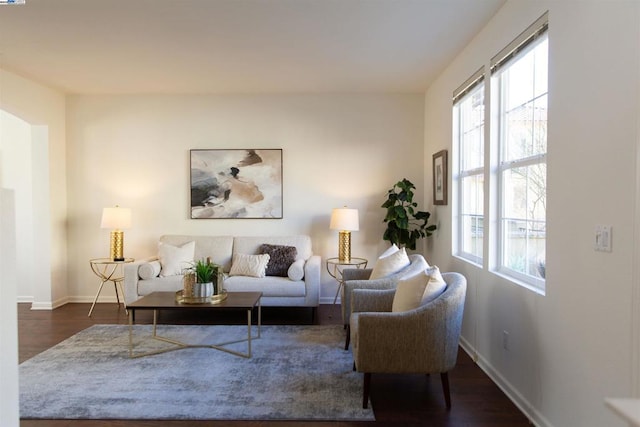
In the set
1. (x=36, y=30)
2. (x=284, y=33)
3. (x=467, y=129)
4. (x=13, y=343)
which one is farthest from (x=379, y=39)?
(x=13, y=343)

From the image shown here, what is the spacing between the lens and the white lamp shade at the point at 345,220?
4746mm

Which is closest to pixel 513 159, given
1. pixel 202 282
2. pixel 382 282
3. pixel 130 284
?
pixel 382 282

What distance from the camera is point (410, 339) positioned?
247cm

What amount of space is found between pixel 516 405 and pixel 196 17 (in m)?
3.60

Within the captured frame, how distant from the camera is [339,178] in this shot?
5.29 meters

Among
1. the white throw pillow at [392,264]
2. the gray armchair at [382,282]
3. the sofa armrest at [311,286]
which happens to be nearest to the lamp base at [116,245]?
the sofa armrest at [311,286]

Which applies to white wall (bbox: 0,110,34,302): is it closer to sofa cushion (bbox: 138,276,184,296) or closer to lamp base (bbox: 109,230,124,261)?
lamp base (bbox: 109,230,124,261)

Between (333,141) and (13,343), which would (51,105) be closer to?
(333,141)

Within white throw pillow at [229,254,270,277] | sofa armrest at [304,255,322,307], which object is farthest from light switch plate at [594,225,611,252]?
white throw pillow at [229,254,270,277]

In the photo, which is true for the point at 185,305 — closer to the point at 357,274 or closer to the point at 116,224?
the point at 357,274

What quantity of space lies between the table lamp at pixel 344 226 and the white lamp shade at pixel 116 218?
254 centimetres

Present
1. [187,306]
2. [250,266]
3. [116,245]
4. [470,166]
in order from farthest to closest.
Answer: [116,245] → [250,266] → [470,166] → [187,306]

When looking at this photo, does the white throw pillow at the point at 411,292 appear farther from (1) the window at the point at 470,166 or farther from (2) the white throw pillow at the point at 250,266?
(2) the white throw pillow at the point at 250,266

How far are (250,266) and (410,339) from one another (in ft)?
8.31
